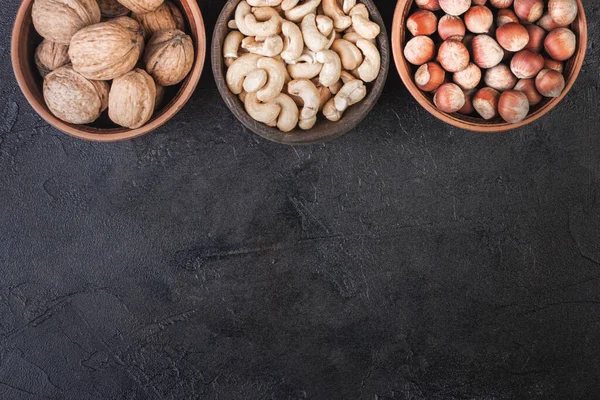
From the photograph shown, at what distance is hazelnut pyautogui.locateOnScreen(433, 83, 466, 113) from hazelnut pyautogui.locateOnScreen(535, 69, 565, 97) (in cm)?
16

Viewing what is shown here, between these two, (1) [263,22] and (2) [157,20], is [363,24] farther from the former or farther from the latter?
(2) [157,20]

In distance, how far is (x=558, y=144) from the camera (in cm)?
139

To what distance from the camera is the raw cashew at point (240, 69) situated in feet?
3.87

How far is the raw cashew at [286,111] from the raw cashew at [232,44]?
0.14 m

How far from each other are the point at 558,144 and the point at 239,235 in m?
0.82

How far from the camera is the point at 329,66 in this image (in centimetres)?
117

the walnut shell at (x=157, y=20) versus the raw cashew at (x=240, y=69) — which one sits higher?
the walnut shell at (x=157, y=20)

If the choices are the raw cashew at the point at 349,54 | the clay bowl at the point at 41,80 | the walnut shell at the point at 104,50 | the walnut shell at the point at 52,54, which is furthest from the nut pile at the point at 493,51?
the walnut shell at the point at 52,54

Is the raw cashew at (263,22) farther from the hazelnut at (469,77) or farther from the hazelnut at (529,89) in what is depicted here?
the hazelnut at (529,89)

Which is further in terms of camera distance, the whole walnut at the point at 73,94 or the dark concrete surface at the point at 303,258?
the dark concrete surface at the point at 303,258

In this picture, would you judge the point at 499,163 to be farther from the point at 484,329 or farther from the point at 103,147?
the point at 103,147

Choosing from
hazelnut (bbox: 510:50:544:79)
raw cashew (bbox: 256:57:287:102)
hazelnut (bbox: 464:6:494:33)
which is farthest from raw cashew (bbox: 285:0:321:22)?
hazelnut (bbox: 510:50:544:79)

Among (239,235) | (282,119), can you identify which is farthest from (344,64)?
(239,235)

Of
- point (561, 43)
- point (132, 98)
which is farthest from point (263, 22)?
point (561, 43)
